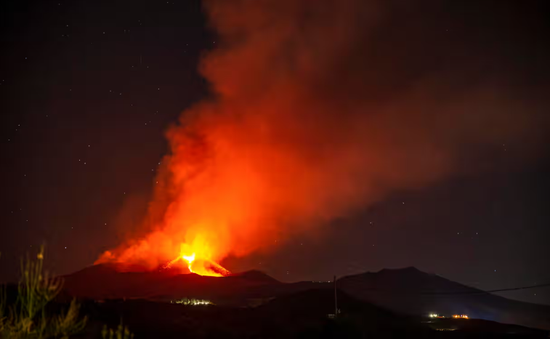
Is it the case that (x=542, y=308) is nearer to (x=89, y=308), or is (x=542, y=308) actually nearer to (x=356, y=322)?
(x=356, y=322)

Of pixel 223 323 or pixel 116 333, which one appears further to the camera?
pixel 223 323

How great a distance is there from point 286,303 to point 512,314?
132m

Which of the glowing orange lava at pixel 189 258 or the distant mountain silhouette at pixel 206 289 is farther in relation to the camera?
the glowing orange lava at pixel 189 258

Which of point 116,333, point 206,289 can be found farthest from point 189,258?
point 116,333

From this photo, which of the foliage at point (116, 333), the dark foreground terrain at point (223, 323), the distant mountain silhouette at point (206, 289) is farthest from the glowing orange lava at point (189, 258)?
the foliage at point (116, 333)

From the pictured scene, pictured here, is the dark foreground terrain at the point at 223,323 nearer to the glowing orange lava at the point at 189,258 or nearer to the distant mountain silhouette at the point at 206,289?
the distant mountain silhouette at the point at 206,289

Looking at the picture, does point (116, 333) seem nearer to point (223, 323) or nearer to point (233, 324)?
point (223, 323)

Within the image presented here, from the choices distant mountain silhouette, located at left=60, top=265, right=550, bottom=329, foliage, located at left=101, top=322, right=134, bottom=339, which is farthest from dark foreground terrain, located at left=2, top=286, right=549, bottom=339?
distant mountain silhouette, located at left=60, top=265, right=550, bottom=329

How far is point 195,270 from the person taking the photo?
141 metres

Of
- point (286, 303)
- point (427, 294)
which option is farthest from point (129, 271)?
point (427, 294)

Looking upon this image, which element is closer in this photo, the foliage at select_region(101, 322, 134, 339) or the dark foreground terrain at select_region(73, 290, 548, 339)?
the foliage at select_region(101, 322, 134, 339)

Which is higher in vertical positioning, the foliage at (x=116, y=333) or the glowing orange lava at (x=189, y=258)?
the glowing orange lava at (x=189, y=258)

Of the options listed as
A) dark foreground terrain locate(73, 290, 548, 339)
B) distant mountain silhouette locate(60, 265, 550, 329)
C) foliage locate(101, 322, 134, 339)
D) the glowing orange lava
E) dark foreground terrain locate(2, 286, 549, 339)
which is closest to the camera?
foliage locate(101, 322, 134, 339)

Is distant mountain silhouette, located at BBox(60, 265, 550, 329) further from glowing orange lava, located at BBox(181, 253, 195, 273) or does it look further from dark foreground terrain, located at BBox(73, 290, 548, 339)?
dark foreground terrain, located at BBox(73, 290, 548, 339)
